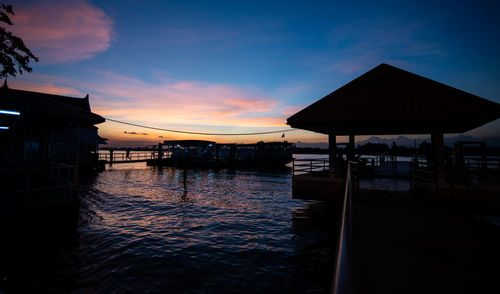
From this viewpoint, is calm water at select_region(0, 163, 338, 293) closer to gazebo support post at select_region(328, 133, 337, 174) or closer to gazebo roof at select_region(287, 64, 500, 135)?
gazebo support post at select_region(328, 133, 337, 174)

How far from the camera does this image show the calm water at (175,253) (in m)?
5.03

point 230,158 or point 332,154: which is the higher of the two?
point 332,154

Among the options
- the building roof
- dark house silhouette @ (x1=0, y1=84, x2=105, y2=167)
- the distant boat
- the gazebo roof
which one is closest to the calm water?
dark house silhouette @ (x1=0, y1=84, x2=105, y2=167)

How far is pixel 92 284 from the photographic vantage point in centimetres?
495

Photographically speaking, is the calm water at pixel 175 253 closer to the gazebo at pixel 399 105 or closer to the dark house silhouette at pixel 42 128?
the dark house silhouette at pixel 42 128

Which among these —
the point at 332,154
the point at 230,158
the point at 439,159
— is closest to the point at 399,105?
the point at 439,159

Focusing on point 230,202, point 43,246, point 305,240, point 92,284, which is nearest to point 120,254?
point 92,284

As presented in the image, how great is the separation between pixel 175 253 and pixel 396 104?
401 inches

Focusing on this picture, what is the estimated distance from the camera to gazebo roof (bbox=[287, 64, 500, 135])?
8.24 m

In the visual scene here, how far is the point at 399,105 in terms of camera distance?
29.9ft

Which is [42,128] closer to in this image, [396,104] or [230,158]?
[396,104]

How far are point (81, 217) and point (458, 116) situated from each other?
16034 mm

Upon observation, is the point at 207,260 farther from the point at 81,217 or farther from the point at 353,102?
the point at 353,102

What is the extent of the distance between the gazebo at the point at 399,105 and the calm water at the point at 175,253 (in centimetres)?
499
